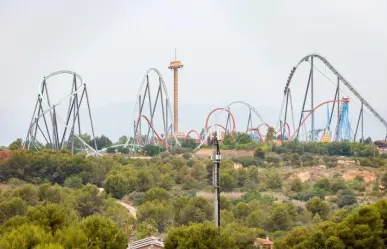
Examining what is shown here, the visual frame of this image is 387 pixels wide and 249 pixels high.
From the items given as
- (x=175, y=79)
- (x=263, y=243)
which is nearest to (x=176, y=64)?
Result: (x=175, y=79)

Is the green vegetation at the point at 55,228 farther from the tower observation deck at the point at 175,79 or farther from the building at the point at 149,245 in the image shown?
the tower observation deck at the point at 175,79

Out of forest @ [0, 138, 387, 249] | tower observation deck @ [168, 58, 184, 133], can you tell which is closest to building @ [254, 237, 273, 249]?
forest @ [0, 138, 387, 249]

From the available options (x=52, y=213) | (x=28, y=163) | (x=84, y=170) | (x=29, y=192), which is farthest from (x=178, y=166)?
(x=52, y=213)

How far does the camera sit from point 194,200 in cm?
2894

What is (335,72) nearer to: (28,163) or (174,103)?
(28,163)

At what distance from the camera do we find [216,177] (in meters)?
16.5

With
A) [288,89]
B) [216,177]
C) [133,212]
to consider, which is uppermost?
[288,89]

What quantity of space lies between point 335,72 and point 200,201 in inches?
906

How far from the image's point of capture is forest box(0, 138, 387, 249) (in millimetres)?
17781

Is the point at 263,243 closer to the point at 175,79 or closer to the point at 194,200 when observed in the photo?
the point at 194,200

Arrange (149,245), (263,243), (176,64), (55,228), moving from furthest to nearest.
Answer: (176,64), (263,243), (149,245), (55,228)

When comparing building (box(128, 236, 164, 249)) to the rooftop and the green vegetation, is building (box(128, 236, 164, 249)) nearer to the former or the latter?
the green vegetation

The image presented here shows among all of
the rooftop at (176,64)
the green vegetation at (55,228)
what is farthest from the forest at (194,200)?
the rooftop at (176,64)

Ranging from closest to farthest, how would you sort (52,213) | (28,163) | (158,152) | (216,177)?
(216,177)
(52,213)
(28,163)
(158,152)
